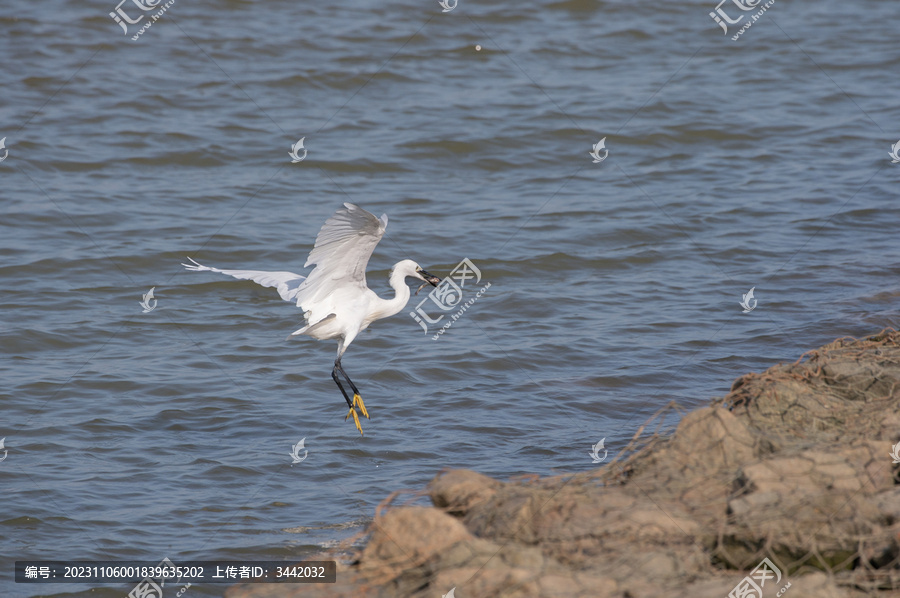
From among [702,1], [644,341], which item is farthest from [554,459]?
[702,1]

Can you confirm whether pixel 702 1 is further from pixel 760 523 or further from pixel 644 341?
pixel 760 523

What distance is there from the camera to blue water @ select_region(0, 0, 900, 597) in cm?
649

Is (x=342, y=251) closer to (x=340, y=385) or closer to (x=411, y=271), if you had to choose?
(x=411, y=271)

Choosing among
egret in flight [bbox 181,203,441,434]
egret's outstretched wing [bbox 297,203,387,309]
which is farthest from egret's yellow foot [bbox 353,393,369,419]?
egret's outstretched wing [bbox 297,203,387,309]

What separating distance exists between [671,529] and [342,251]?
3.20 m

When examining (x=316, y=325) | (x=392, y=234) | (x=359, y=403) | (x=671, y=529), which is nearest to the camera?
(x=671, y=529)

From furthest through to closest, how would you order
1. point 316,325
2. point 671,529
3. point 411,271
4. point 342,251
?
point 411,271 < point 316,325 < point 342,251 < point 671,529

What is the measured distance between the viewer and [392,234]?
1073 centimetres

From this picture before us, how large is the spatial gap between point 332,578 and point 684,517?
152 centimetres

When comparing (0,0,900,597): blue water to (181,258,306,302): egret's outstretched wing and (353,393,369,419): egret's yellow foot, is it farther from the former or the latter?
(181,258,306,302): egret's outstretched wing

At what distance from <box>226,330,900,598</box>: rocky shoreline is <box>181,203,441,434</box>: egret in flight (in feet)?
7.33

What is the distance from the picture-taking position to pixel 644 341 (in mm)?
8453

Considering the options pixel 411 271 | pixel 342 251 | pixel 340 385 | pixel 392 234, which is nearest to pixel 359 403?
pixel 340 385

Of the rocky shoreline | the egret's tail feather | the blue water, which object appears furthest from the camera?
the egret's tail feather
